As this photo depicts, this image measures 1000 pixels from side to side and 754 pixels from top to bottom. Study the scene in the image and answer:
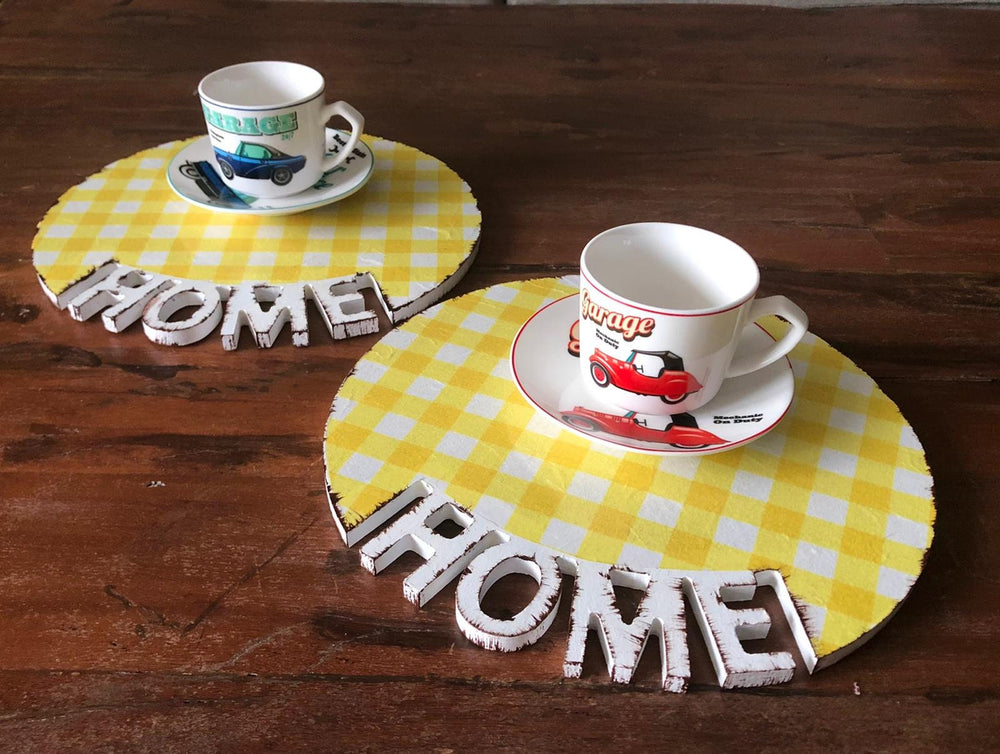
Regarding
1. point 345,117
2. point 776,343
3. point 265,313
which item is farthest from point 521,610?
point 345,117

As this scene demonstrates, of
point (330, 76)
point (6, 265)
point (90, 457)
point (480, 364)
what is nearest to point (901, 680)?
point (480, 364)

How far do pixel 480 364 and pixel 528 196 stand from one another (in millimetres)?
363

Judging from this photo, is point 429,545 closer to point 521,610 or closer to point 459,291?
point 521,610

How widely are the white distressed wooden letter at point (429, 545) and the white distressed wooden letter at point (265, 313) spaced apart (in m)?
0.26

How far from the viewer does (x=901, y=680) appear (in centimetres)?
54

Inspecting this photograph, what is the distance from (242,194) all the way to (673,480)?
55cm

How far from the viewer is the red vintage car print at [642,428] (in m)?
0.64

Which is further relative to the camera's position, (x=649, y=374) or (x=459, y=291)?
(x=459, y=291)

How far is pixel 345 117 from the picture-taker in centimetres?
96

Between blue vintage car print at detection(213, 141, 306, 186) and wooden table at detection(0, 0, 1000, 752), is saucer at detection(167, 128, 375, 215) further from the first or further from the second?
wooden table at detection(0, 0, 1000, 752)

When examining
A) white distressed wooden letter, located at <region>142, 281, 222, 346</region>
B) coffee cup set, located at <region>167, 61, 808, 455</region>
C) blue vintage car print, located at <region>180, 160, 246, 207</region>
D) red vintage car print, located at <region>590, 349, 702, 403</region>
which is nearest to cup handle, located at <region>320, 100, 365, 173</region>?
blue vintage car print, located at <region>180, 160, 246, 207</region>

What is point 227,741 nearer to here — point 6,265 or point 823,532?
point 823,532

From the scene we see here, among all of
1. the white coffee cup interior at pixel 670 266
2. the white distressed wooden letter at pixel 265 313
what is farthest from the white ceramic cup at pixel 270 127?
the white coffee cup interior at pixel 670 266

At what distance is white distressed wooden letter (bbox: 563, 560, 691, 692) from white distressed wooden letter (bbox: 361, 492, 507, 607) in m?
0.07
